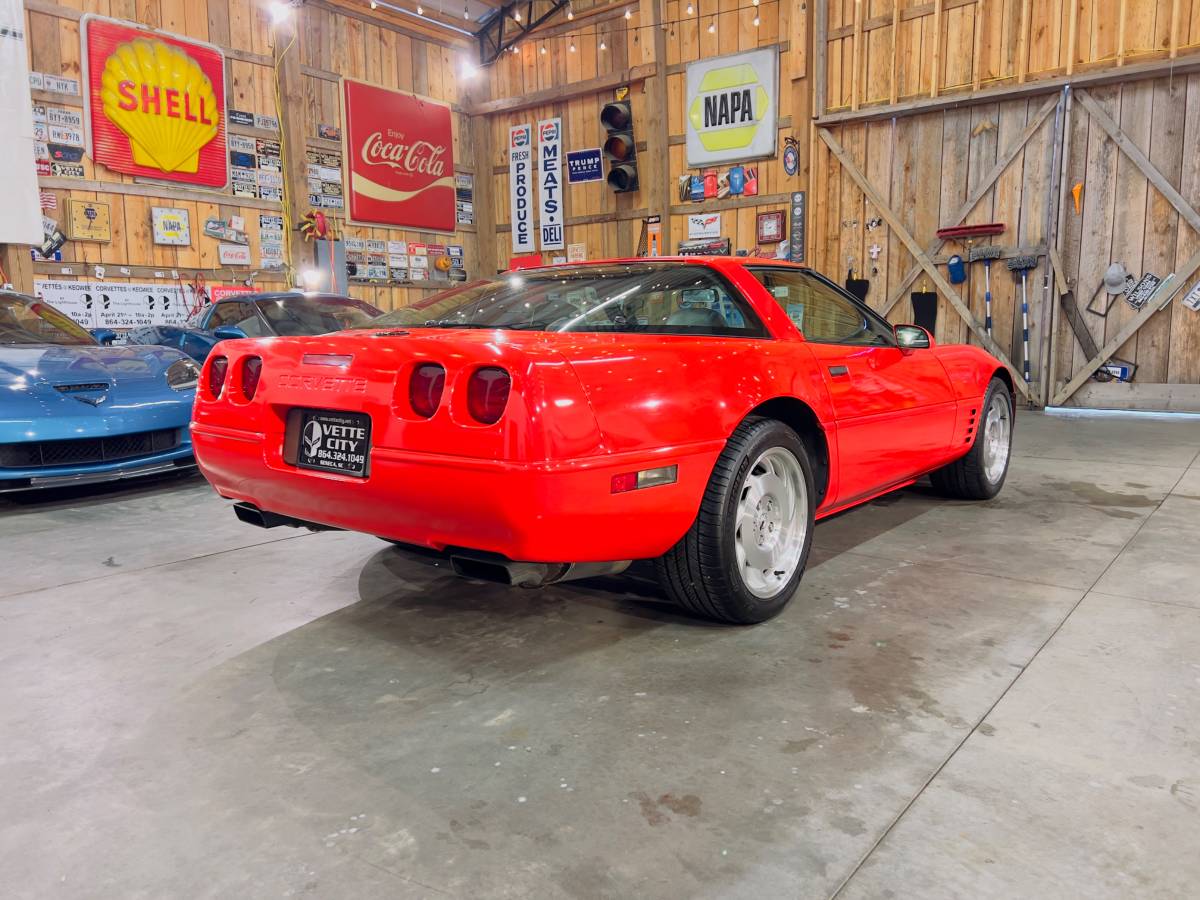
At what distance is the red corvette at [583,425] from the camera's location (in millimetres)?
1913

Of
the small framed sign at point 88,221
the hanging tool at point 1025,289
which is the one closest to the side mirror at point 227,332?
the small framed sign at point 88,221

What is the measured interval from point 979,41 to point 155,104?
838cm

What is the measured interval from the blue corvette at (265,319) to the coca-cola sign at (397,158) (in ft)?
14.8

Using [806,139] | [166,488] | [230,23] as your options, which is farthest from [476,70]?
[166,488]

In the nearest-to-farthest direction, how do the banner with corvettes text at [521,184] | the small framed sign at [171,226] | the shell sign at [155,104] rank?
the shell sign at [155,104], the small framed sign at [171,226], the banner with corvettes text at [521,184]

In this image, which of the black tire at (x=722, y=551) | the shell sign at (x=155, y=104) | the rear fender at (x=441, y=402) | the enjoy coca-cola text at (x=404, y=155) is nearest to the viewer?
the rear fender at (x=441, y=402)

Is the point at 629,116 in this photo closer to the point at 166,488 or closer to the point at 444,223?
the point at 444,223

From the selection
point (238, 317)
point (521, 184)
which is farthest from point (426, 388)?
point (521, 184)

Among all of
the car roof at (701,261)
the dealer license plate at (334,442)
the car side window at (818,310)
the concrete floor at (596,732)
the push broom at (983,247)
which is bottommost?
the concrete floor at (596,732)

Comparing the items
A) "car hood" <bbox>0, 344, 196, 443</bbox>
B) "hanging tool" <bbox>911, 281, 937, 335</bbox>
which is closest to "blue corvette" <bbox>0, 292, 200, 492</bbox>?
"car hood" <bbox>0, 344, 196, 443</bbox>

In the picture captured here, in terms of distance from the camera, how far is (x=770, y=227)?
9930 mm

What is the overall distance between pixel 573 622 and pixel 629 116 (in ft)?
31.2

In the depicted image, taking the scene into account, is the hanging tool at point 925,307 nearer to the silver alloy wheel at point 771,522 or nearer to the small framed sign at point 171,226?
the silver alloy wheel at point 771,522

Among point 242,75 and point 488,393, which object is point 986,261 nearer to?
point 488,393
